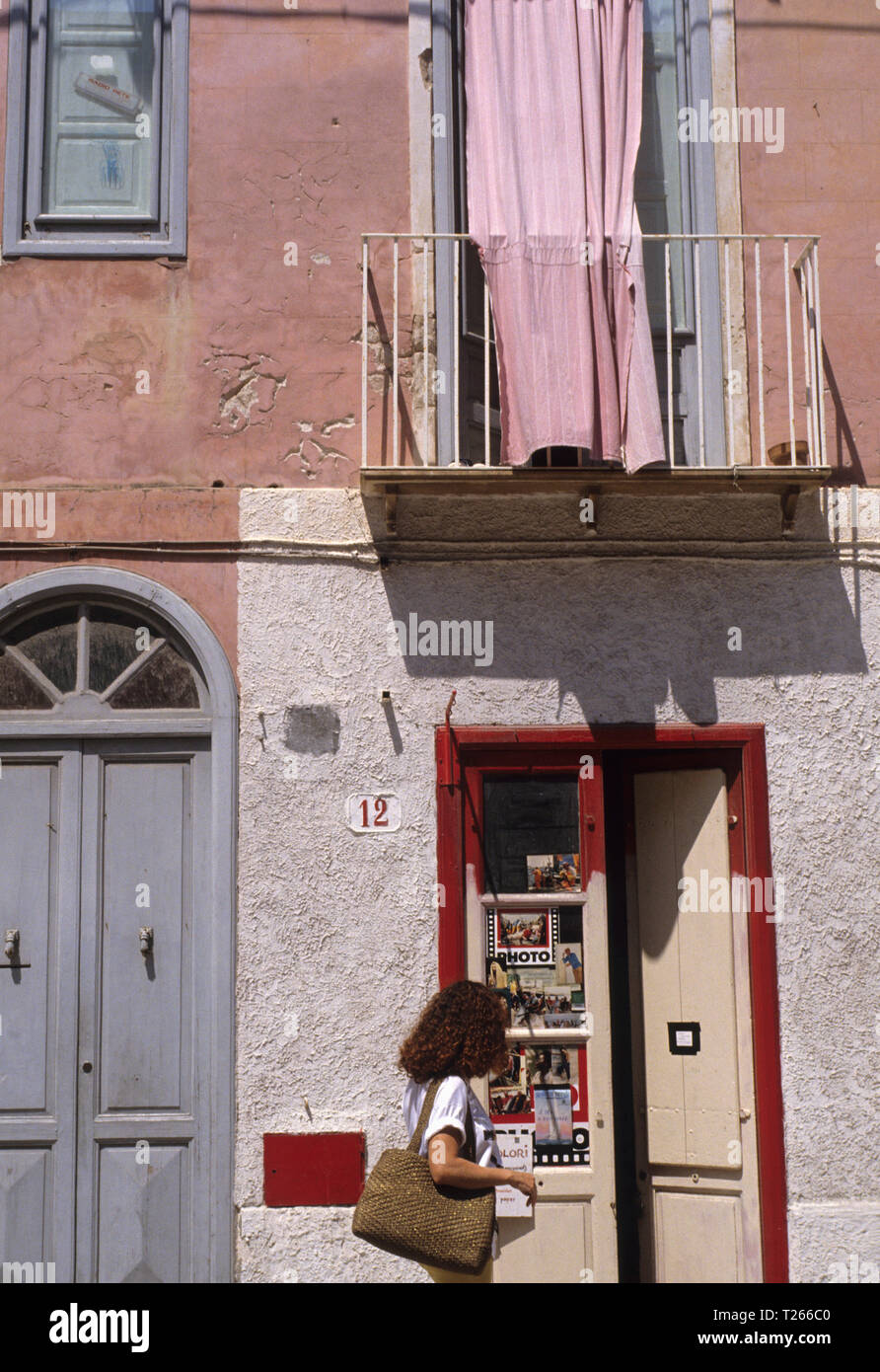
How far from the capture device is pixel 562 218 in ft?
20.4

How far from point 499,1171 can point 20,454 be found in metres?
3.89

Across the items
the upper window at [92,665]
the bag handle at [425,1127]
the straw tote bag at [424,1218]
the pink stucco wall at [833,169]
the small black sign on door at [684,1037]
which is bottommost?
the straw tote bag at [424,1218]

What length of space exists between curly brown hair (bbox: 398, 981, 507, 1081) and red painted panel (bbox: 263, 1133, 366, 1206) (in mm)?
1414

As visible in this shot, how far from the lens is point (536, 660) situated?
245 inches

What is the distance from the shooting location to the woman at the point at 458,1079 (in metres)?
4.27

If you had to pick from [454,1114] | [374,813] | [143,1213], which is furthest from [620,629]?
[143,1213]

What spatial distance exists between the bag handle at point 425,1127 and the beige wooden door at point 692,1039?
2.02 metres

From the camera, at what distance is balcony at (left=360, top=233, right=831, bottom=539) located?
6.19 m

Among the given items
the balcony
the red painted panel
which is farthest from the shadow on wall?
the red painted panel

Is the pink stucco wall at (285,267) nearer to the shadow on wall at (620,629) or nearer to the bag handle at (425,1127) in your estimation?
the shadow on wall at (620,629)

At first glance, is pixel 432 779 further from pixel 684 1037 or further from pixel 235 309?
pixel 235 309

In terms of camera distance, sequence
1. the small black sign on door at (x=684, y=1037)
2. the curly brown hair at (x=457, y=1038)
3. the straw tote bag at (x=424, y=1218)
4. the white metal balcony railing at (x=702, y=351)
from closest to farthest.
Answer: the straw tote bag at (x=424, y=1218) → the curly brown hair at (x=457, y=1038) → the small black sign on door at (x=684, y=1037) → the white metal balcony railing at (x=702, y=351)

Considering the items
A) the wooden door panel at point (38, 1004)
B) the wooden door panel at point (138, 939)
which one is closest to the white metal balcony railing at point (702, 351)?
the wooden door panel at point (138, 939)

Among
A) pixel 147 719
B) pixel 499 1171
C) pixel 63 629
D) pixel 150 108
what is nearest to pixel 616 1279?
pixel 499 1171
